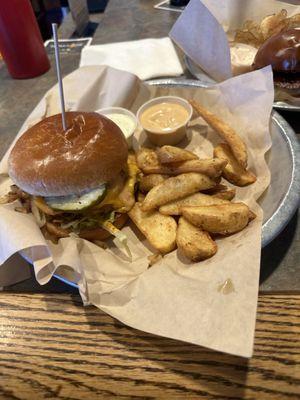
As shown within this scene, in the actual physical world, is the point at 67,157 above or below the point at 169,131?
above

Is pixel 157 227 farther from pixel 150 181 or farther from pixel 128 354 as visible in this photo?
pixel 128 354

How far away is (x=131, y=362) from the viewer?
105cm

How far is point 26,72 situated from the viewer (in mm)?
2881

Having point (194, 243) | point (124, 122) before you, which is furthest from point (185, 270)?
point (124, 122)

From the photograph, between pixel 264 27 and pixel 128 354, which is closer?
pixel 128 354

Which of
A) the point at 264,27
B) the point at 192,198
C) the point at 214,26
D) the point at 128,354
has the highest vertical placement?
the point at 214,26

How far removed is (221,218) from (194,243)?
0.13 m

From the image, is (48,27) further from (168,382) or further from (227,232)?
(168,382)

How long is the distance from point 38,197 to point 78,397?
77cm

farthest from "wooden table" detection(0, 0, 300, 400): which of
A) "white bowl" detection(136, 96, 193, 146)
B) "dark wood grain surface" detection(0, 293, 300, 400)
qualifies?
"white bowl" detection(136, 96, 193, 146)

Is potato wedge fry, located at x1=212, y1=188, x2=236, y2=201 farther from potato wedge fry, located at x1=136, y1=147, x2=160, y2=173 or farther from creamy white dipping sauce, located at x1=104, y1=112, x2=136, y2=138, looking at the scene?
creamy white dipping sauce, located at x1=104, y1=112, x2=136, y2=138

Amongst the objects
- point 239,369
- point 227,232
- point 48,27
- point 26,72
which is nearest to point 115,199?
point 227,232

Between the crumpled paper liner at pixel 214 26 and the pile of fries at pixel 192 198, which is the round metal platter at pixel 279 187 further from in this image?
the crumpled paper liner at pixel 214 26

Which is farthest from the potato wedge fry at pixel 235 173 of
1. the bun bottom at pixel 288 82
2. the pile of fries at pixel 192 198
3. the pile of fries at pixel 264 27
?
the pile of fries at pixel 264 27
